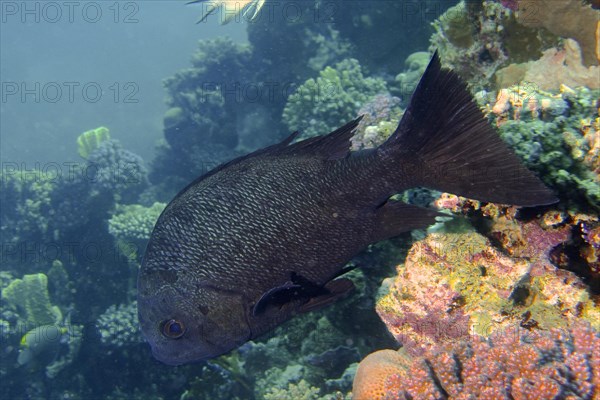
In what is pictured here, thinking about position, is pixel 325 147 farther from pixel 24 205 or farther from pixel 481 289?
pixel 24 205

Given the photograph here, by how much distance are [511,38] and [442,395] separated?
340cm

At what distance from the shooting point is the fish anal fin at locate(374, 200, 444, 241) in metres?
2.14

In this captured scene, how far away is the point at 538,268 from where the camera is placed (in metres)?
2.26

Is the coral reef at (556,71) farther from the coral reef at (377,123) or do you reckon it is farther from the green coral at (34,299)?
the green coral at (34,299)

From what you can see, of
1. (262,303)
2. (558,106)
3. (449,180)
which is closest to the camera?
(449,180)

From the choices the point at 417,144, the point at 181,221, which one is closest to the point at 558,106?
the point at 417,144

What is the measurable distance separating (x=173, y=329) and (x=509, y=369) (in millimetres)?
1817

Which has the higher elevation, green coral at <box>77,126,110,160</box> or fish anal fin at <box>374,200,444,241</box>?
green coral at <box>77,126,110,160</box>

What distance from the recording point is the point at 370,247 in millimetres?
3377

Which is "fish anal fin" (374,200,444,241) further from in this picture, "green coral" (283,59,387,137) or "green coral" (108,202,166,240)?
"green coral" (108,202,166,240)

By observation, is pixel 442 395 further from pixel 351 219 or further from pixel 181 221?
pixel 181 221

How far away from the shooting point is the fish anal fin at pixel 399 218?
7.01 feet

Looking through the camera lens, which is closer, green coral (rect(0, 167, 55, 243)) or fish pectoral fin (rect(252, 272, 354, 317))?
fish pectoral fin (rect(252, 272, 354, 317))

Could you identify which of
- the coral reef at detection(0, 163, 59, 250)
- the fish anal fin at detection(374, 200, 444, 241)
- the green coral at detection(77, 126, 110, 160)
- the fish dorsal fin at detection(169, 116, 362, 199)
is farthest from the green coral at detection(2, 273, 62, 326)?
the fish anal fin at detection(374, 200, 444, 241)
